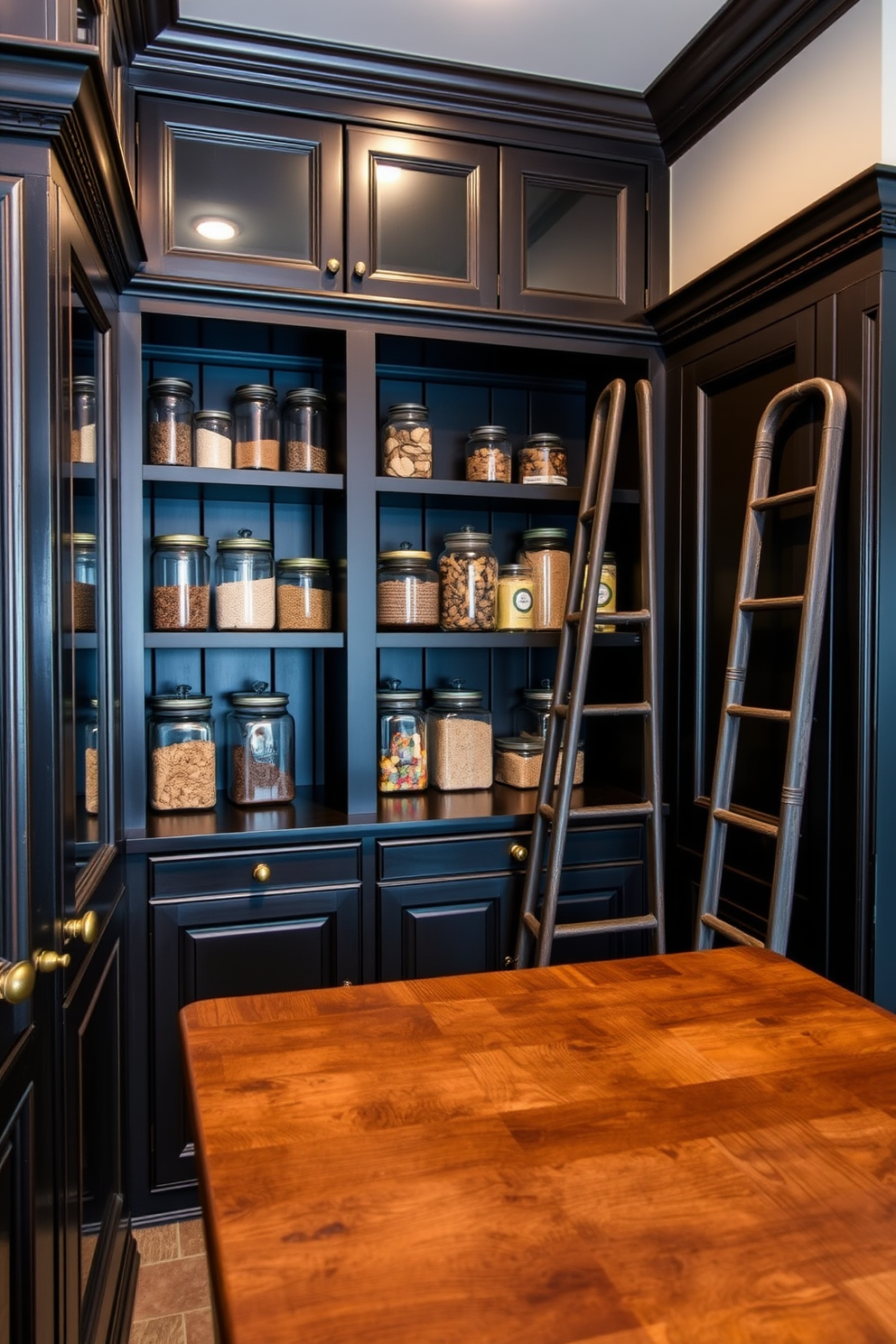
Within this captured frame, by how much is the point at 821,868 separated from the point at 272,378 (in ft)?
6.07

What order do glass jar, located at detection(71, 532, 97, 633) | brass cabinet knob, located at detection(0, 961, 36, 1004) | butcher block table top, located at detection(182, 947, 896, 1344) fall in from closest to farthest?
butcher block table top, located at detection(182, 947, 896, 1344), brass cabinet knob, located at detection(0, 961, 36, 1004), glass jar, located at detection(71, 532, 97, 633)

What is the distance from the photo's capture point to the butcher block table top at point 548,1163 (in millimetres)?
672

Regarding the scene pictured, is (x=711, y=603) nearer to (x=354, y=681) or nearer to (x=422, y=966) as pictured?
(x=354, y=681)

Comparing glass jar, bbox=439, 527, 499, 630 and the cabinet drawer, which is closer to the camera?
the cabinet drawer

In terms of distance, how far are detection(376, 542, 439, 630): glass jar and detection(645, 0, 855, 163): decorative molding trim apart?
1276 millimetres

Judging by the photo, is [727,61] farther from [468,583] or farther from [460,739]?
[460,739]

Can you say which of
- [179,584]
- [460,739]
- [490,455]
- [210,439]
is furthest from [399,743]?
[210,439]

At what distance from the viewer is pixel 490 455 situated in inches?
103

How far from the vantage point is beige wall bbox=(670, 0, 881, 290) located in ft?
6.20

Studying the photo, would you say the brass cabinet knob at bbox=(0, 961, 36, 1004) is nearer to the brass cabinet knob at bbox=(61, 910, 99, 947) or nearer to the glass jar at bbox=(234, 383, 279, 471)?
the brass cabinet knob at bbox=(61, 910, 99, 947)

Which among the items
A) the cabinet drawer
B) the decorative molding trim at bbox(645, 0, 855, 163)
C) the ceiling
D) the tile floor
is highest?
the ceiling

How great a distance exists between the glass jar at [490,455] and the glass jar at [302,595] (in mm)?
492

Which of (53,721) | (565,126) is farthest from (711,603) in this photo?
(53,721)

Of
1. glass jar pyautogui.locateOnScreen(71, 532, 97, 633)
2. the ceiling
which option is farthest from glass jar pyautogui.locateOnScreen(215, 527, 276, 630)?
the ceiling
